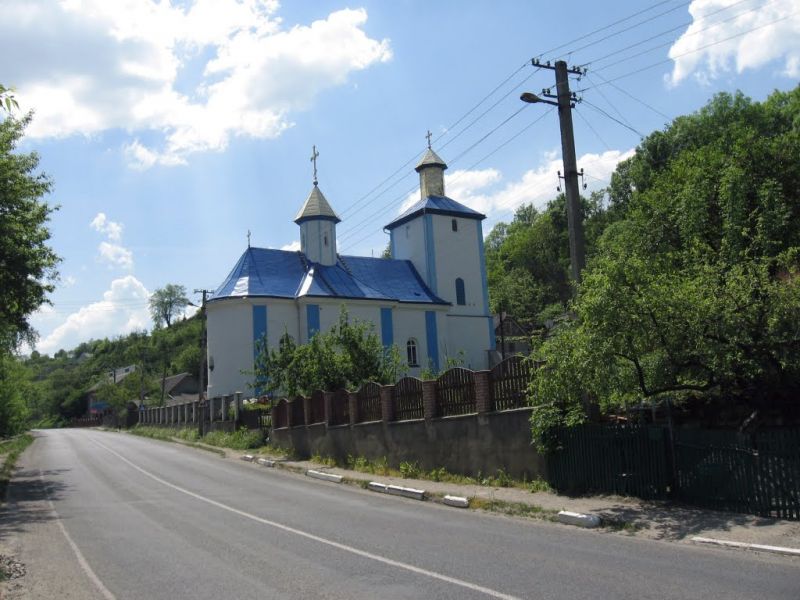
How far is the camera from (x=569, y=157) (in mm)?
13883

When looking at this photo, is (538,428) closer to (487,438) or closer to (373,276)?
(487,438)

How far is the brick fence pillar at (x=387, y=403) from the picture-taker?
1988 cm

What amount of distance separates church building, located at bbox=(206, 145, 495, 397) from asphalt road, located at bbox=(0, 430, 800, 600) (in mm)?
23375

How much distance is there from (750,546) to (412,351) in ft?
116

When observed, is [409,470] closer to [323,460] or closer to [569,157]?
[323,460]

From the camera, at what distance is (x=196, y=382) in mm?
99625

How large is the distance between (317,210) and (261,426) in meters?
18.1

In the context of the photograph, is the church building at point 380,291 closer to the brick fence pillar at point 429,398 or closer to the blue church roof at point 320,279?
the blue church roof at point 320,279

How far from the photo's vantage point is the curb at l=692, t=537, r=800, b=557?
8.61 meters

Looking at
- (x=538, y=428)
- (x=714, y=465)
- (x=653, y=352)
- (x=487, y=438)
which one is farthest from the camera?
(x=487, y=438)

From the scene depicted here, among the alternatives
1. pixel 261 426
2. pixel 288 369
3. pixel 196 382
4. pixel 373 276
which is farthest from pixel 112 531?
pixel 196 382

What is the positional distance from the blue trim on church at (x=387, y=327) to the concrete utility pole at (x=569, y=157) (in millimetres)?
29036

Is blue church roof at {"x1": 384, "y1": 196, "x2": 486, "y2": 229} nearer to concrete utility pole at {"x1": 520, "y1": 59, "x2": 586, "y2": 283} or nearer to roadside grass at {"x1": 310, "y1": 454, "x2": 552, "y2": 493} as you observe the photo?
roadside grass at {"x1": 310, "y1": 454, "x2": 552, "y2": 493}

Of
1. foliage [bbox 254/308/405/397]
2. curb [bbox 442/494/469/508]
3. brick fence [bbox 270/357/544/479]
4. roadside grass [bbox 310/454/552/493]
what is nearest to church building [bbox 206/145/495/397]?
foliage [bbox 254/308/405/397]
